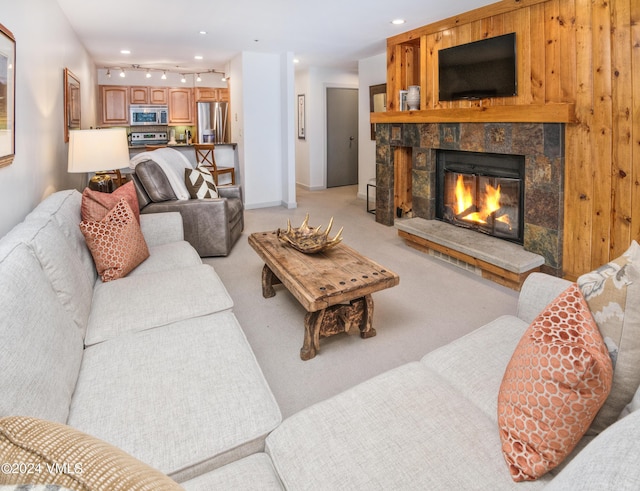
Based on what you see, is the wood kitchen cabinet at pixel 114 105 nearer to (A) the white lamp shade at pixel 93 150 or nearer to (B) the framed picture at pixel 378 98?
(B) the framed picture at pixel 378 98

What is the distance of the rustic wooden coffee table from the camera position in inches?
85.8

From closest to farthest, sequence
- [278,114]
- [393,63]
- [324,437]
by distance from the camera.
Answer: [324,437], [393,63], [278,114]

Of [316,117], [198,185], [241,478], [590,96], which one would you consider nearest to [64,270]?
[241,478]

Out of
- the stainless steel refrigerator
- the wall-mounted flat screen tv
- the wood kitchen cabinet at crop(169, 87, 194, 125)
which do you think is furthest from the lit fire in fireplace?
the wood kitchen cabinet at crop(169, 87, 194, 125)

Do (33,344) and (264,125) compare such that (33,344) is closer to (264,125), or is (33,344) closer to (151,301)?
(151,301)

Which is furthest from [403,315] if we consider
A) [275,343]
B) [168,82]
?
Result: [168,82]

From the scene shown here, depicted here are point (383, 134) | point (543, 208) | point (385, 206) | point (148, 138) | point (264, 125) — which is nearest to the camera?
point (543, 208)

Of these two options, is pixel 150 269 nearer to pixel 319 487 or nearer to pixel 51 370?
pixel 51 370

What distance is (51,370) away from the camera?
1247mm

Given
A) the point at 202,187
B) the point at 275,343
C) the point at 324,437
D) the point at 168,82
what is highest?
the point at 168,82

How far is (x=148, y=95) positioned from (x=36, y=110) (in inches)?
251

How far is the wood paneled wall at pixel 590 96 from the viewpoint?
9.37 feet

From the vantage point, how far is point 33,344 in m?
1.22

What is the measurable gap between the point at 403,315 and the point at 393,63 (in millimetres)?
3454
